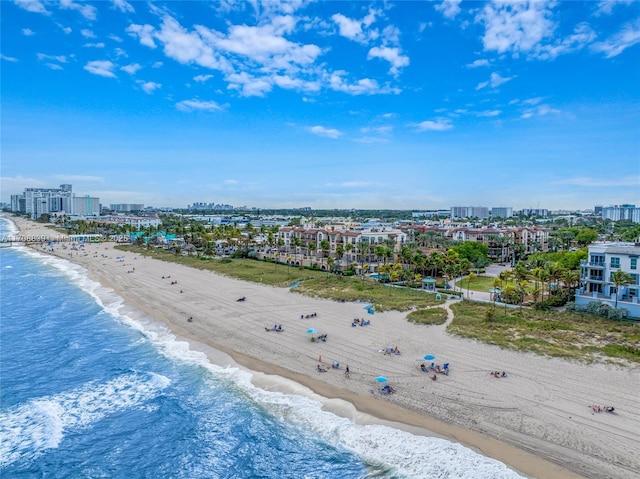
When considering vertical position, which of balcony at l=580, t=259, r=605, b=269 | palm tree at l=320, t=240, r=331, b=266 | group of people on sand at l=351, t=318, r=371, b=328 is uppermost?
balcony at l=580, t=259, r=605, b=269

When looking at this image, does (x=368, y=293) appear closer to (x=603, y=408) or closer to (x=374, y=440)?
(x=603, y=408)

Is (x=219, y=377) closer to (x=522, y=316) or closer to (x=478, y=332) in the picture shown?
(x=478, y=332)

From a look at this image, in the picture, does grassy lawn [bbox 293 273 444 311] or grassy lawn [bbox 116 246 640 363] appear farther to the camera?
grassy lawn [bbox 293 273 444 311]

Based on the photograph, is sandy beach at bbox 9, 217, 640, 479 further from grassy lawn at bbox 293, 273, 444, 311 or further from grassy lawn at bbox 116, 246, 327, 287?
grassy lawn at bbox 116, 246, 327, 287

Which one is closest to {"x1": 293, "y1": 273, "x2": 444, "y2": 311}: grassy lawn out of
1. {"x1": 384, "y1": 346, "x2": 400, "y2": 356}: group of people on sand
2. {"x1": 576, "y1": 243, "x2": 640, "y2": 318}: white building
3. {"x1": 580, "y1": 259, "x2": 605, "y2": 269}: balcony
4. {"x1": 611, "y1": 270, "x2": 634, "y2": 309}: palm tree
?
{"x1": 384, "y1": 346, "x2": 400, "y2": 356}: group of people on sand

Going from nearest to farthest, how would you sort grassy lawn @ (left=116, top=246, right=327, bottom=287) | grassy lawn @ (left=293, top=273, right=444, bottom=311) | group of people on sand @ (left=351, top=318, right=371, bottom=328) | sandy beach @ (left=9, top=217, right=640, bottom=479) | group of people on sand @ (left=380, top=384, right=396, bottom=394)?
sandy beach @ (left=9, top=217, right=640, bottom=479) < group of people on sand @ (left=380, top=384, right=396, bottom=394) < group of people on sand @ (left=351, top=318, right=371, bottom=328) < grassy lawn @ (left=293, top=273, right=444, bottom=311) < grassy lawn @ (left=116, top=246, right=327, bottom=287)

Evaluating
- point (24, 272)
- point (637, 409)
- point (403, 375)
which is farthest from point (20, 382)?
point (24, 272)
